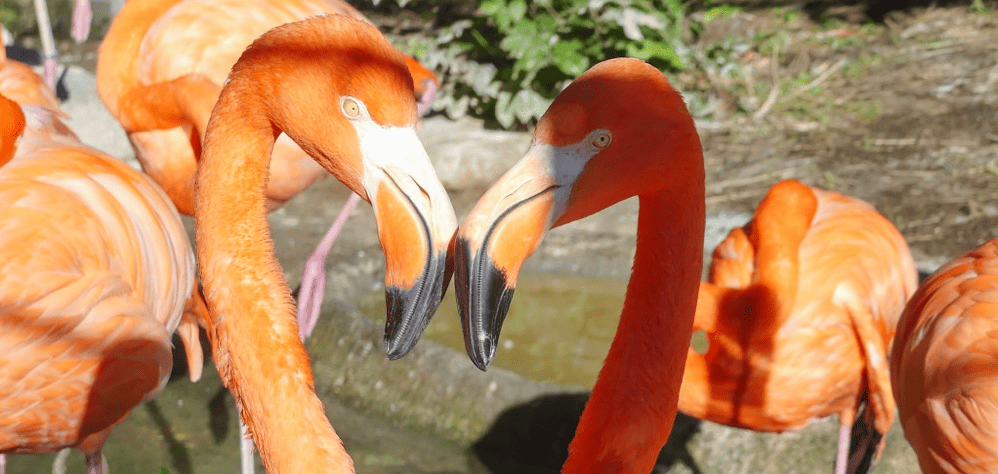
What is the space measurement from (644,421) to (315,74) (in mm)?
811

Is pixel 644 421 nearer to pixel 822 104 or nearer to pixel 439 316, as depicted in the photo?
pixel 439 316

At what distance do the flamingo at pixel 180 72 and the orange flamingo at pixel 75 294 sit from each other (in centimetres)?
43

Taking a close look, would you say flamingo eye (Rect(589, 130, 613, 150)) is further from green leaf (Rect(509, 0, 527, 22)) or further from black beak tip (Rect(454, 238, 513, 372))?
green leaf (Rect(509, 0, 527, 22))

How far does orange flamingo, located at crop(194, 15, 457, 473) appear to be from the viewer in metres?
1.32

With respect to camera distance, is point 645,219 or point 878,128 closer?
point 645,219

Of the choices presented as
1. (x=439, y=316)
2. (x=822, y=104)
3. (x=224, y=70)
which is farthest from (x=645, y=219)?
(x=822, y=104)

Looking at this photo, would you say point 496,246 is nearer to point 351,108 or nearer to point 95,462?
point 351,108

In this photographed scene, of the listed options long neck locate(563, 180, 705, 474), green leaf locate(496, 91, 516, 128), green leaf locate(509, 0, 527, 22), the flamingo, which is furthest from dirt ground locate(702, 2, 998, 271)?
long neck locate(563, 180, 705, 474)

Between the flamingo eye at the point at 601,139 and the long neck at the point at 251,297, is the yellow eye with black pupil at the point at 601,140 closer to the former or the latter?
the flamingo eye at the point at 601,139

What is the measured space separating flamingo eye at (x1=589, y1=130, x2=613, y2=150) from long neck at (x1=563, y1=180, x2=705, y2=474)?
0.16 metres

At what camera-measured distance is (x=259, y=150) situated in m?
1.41

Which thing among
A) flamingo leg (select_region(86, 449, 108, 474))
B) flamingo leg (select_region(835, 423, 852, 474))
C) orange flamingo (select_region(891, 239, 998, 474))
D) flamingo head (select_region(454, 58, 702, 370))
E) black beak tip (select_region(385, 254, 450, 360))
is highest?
flamingo head (select_region(454, 58, 702, 370))

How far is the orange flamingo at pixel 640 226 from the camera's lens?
1284 mm

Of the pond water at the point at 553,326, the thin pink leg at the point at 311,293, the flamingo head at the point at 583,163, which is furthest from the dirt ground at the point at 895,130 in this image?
the flamingo head at the point at 583,163
